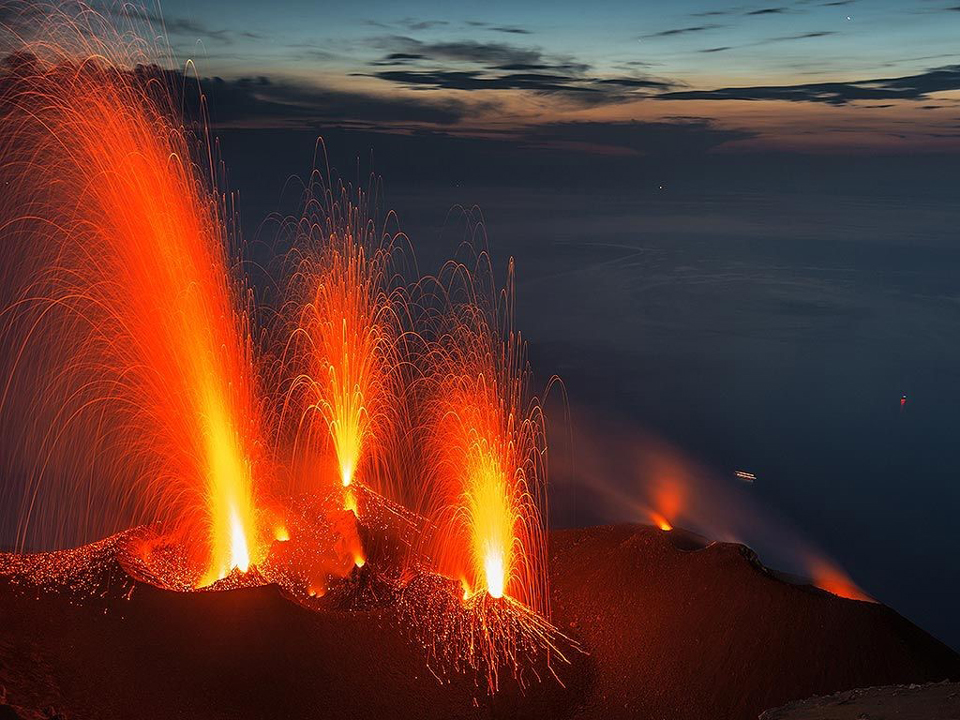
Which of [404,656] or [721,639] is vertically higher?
[404,656]

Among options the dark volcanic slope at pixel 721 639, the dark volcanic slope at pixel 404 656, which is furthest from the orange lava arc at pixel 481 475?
the dark volcanic slope at pixel 404 656

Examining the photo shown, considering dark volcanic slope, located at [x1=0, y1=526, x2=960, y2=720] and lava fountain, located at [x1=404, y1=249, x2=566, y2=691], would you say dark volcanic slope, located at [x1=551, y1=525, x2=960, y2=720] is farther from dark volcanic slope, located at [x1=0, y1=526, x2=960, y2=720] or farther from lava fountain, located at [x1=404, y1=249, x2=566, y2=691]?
lava fountain, located at [x1=404, y1=249, x2=566, y2=691]

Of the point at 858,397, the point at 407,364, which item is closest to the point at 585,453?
the point at 407,364

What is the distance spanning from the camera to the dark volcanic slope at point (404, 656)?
847 inches

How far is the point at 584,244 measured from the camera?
124812 millimetres

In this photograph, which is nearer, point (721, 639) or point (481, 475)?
point (721, 639)

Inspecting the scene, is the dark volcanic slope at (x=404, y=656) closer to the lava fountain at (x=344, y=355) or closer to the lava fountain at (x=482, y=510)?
the lava fountain at (x=482, y=510)

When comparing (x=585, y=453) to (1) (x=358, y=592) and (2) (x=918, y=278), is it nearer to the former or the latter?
(1) (x=358, y=592)

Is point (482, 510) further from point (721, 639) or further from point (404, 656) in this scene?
point (721, 639)

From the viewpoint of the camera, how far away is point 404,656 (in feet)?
78.0

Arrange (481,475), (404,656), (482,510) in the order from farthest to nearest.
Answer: (481,475) < (482,510) < (404,656)

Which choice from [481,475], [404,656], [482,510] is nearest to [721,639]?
[404,656]

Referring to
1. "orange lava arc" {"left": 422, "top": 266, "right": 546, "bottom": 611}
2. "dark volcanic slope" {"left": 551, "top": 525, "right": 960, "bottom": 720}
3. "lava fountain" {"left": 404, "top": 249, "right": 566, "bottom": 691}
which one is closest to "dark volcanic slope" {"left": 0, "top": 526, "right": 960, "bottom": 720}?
"dark volcanic slope" {"left": 551, "top": 525, "right": 960, "bottom": 720}

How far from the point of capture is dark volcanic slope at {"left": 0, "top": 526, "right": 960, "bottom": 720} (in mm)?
21516
